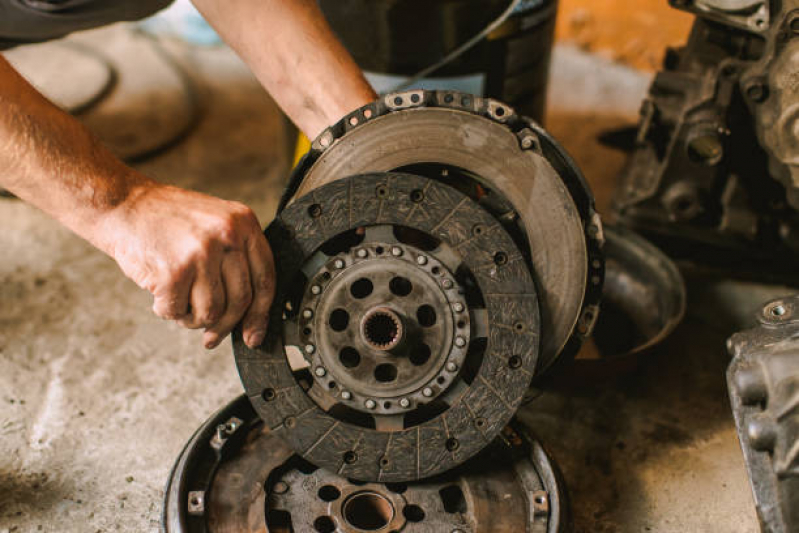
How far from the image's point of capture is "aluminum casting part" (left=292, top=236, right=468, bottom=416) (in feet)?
3.15

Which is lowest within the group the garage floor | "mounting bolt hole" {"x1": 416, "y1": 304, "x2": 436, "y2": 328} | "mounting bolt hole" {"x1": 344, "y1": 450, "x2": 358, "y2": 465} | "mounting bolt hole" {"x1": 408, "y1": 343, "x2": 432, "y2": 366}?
the garage floor

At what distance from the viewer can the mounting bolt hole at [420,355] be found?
1.00 meters

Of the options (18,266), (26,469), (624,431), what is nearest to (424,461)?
(624,431)

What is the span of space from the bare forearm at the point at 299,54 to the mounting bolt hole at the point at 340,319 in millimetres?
329

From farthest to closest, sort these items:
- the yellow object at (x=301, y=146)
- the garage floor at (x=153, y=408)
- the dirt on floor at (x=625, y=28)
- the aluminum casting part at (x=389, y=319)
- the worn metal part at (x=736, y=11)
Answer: the dirt on floor at (x=625, y=28)
the yellow object at (x=301, y=146)
the worn metal part at (x=736, y=11)
the garage floor at (x=153, y=408)
the aluminum casting part at (x=389, y=319)

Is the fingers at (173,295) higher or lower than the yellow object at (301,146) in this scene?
higher

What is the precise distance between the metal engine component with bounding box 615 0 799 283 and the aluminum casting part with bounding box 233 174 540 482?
0.57 meters

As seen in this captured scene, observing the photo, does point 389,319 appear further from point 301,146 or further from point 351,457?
point 301,146

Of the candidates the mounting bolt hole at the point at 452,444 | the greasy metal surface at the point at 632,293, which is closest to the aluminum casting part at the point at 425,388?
the mounting bolt hole at the point at 452,444

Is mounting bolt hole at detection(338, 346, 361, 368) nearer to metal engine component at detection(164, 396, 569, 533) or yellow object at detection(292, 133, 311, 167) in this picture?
metal engine component at detection(164, 396, 569, 533)

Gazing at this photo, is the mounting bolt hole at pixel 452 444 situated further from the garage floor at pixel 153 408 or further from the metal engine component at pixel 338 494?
the garage floor at pixel 153 408

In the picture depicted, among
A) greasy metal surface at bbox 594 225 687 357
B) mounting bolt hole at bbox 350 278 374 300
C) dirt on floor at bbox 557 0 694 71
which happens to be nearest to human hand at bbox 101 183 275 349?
mounting bolt hole at bbox 350 278 374 300

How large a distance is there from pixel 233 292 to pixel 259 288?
0.04 m

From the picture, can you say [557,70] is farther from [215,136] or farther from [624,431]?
[624,431]
